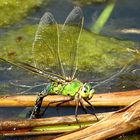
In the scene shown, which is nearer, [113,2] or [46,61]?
[46,61]

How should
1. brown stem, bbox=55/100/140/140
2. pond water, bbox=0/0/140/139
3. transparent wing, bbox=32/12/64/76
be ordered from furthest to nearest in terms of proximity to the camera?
pond water, bbox=0/0/140/139
transparent wing, bbox=32/12/64/76
brown stem, bbox=55/100/140/140

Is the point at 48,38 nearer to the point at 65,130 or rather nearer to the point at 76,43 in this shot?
the point at 76,43

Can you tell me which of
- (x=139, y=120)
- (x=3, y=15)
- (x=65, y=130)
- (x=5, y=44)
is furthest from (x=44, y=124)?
(x=3, y=15)

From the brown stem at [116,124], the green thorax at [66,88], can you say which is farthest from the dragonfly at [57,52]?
the brown stem at [116,124]

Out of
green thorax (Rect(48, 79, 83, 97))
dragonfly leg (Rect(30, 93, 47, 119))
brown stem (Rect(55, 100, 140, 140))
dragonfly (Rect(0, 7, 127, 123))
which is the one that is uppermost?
dragonfly (Rect(0, 7, 127, 123))

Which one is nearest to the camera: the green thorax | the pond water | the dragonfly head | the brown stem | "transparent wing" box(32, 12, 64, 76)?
the brown stem

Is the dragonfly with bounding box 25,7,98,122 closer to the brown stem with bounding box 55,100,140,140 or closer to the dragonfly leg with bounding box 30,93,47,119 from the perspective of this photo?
the dragonfly leg with bounding box 30,93,47,119

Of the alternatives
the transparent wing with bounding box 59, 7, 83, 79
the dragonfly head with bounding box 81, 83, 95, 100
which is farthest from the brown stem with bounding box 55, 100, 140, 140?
the transparent wing with bounding box 59, 7, 83, 79
